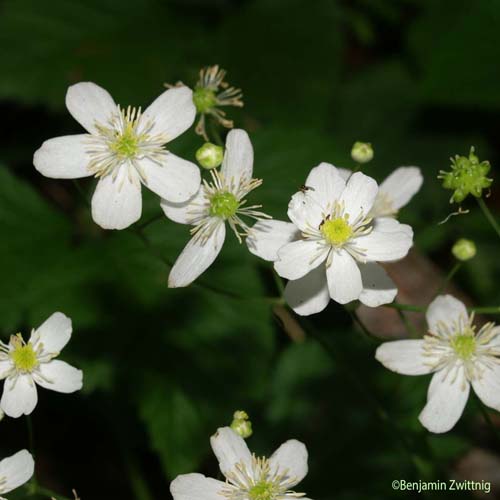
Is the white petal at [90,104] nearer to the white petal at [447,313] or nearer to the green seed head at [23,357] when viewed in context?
the green seed head at [23,357]

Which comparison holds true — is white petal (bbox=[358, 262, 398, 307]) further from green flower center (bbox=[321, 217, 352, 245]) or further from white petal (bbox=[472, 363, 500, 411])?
white petal (bbox=[472, 363, 500, 411])

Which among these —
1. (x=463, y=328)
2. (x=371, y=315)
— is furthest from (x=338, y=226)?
(x=371, y=315)

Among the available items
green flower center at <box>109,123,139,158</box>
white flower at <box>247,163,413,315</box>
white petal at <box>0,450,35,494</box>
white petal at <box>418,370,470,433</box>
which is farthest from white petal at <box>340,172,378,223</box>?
white petal at <box>0,450,35,494</box>

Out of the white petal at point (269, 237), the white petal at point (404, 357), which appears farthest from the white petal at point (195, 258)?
the white petal at point (404, 357)

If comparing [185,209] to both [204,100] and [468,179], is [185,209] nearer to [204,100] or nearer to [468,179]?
[204,100]

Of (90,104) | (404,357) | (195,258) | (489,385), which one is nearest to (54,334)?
(195,258)

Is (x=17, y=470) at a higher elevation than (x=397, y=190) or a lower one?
lower
